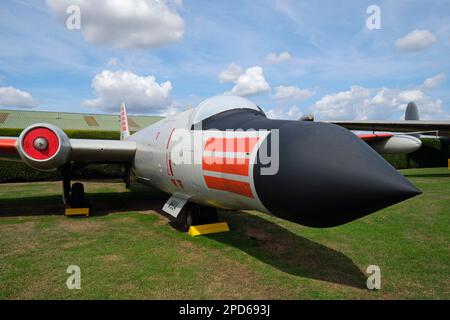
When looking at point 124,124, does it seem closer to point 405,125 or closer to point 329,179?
point 329,179

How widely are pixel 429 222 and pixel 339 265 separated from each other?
4.11 meters

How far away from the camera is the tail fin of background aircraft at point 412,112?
35.8 metres

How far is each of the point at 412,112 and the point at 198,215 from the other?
3753 centimetres

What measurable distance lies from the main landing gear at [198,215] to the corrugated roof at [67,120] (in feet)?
71.0

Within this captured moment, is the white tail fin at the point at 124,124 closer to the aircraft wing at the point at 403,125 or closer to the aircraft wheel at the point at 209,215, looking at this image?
the aircraft wheel at the point at 209,215

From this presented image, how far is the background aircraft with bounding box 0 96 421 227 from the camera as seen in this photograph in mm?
2689

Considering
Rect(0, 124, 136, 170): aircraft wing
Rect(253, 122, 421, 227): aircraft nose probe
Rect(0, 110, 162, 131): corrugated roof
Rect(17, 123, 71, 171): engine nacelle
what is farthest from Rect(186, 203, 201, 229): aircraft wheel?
Rect(0, 110, 162, 131): corrugated roof

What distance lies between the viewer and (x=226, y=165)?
380 cm

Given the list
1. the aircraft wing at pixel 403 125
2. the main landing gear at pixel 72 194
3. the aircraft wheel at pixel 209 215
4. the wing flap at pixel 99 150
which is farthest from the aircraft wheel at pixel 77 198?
the aircraft wing at pixel 403 125

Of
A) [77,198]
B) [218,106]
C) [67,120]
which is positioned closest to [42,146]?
[77,198]

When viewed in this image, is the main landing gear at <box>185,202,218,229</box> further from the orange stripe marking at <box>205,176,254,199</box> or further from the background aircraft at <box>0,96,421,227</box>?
the orange stripe marking at <box>205,176,254,199</box>

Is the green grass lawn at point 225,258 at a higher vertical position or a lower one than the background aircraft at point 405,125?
lower
